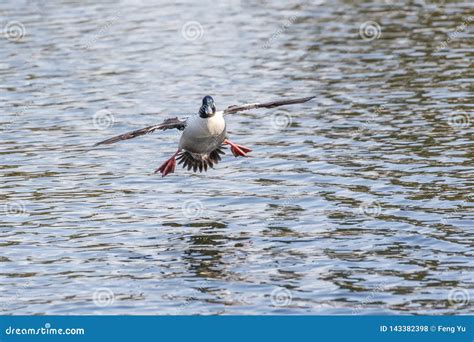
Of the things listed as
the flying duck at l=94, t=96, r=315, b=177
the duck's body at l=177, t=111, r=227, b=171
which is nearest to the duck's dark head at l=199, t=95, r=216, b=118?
the flying duck at l=94, t=96, r=315, b=177

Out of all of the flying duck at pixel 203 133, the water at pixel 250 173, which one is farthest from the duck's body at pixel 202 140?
the water at pixel 250 173

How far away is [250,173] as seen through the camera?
2288 cm

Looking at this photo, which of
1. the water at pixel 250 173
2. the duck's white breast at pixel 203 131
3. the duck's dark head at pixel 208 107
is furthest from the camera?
the duck's white breast at pixel 203 131

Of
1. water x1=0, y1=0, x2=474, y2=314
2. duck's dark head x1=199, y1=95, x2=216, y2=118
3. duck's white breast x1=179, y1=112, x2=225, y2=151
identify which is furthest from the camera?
duck's white breast x1=179, y1=112, x2=225, y2=151

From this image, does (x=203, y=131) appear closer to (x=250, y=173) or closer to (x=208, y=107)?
(x=208, y=107)

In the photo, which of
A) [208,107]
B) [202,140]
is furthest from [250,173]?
[208,107]

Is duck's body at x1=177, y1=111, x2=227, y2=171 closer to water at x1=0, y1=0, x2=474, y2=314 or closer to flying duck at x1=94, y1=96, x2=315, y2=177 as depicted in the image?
flying duck at x1=94, y1=96, x2=315, y2=177

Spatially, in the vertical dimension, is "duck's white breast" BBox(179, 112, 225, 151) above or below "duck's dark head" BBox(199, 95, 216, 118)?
below

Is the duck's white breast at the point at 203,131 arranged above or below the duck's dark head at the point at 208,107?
below

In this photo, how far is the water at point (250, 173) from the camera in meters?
16.5

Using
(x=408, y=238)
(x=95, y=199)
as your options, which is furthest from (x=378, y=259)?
(x=95, y=199)

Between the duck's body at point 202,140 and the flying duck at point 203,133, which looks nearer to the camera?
the flying duck at point 203,133

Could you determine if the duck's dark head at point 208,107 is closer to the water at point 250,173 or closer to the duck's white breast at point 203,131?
the duck's white breast at point 203,131

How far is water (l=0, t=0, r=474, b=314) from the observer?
16484 millimetres
